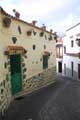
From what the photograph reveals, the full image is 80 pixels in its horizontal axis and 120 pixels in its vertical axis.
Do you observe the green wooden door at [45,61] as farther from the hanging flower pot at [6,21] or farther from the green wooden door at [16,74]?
the hanging flower pot at [6,21]

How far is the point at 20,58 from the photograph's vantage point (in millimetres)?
12766

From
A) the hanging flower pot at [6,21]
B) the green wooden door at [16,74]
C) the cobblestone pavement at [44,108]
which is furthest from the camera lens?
the green wooden door at [16,74]

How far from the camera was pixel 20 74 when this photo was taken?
12859 millimetres

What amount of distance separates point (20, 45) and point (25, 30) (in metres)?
1.26

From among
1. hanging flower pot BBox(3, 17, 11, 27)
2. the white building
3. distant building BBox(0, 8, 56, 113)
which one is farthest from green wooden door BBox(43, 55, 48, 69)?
hanging flower pot BBox(3, 17, 11, 27)

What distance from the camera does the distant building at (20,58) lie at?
1023 centimetres

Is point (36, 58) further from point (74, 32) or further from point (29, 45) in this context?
point (74, 32)

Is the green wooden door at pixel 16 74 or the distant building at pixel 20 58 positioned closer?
the distant building at pixel 20 58

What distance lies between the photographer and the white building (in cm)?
2637

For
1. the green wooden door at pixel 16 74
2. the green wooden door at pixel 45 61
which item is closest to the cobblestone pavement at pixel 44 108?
the green wooden door at pixel 16 74

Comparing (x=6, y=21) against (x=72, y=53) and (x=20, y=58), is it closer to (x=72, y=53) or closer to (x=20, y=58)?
(x=20, y=58)

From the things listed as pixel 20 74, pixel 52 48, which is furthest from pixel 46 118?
pixel 52 48

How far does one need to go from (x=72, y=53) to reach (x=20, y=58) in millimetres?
16885

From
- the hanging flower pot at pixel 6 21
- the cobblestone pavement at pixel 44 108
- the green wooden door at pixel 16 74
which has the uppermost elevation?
the hanging flower pot at pixel 6 21
